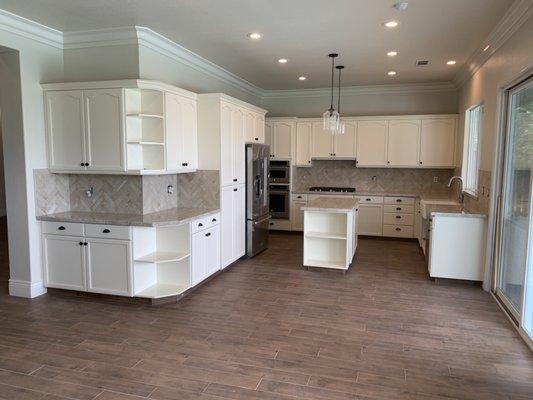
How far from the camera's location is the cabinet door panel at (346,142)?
7707mm

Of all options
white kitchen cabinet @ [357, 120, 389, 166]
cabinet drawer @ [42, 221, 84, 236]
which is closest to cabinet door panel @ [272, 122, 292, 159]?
white kitchen cabinet @ [357, 120, 389, 166]

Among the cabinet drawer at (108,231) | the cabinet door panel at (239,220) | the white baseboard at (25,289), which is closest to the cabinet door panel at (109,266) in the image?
the cabinet drawer at (108,231)

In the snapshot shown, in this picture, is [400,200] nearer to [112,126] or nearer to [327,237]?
[327,237]

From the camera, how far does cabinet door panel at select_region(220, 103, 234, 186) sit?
5.12 metres

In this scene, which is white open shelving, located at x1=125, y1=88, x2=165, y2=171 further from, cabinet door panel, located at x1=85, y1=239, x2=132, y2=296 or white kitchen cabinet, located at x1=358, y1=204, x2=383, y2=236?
white kitchen cabinet, located at x1=358, y1=204, x2=383, y2=236

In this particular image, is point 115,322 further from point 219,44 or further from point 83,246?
point 219,44

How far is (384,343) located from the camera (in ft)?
11.0

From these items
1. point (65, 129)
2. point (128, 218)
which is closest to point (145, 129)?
point (65, 129)

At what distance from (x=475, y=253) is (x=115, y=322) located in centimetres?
402

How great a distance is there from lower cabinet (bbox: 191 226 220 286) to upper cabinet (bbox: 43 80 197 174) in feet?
2.84

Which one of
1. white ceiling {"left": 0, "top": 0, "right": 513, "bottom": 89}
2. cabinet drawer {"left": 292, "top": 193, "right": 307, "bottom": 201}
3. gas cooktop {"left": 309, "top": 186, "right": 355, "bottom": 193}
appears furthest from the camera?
cabinet drawer {"left": 292, "top": 193, "right": 307, "bottom": 201}

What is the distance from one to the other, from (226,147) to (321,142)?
3130 mm

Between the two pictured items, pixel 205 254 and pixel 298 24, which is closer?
pixel 298 24

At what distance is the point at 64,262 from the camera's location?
434 centimetres
